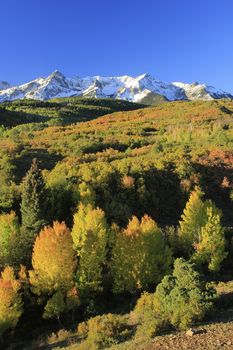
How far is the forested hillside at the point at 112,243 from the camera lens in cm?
2780

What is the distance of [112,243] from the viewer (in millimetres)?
35000

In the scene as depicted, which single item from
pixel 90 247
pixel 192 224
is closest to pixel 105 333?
pixel 90 247

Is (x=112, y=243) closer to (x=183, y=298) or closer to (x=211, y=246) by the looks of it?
(x=211, y=246)

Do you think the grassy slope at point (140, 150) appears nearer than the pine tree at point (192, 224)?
No

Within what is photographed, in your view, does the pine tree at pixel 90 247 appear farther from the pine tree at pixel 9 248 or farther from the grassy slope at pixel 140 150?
the grassy slope at pixel 140 150

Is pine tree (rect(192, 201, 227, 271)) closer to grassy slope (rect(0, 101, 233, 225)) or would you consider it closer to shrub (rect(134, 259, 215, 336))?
shrub (rect(134, 259, 215, 336))

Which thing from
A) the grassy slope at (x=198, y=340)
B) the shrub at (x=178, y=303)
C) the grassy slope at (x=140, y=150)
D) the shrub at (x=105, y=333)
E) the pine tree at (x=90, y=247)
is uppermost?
the grassy slope at (x=140, y=150)

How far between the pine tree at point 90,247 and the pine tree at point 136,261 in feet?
3.86

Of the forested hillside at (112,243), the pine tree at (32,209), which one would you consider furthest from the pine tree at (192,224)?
the pine tree at (32,209)

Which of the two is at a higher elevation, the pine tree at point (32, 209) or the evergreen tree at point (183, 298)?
the pine tree at point (32, 209)

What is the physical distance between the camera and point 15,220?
37.2 metres

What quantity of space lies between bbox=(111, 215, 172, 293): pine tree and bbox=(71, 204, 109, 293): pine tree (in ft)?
3.86

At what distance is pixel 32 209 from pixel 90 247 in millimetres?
7621

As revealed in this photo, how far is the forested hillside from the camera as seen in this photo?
91.2ft
